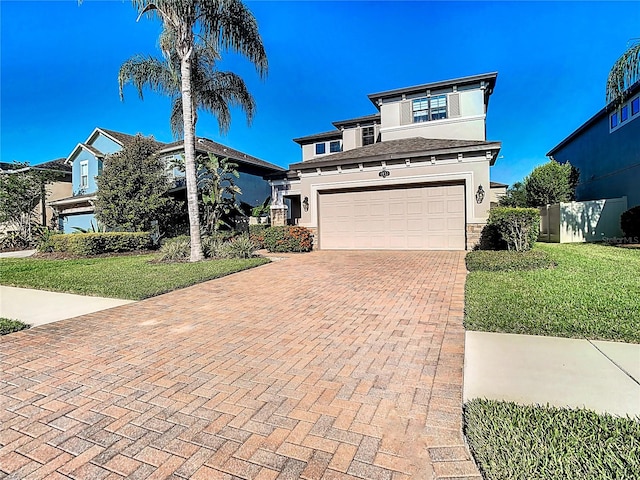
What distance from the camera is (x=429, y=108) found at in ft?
53.4

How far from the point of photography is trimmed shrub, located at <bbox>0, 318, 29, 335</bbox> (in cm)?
458

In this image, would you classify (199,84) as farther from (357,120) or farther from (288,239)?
(357,120)

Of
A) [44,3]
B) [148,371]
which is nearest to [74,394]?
[148,371]

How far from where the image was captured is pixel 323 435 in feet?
7.40

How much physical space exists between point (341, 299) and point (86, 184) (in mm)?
23608

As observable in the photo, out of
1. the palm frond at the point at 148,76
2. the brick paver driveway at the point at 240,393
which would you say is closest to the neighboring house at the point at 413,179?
the palm frond at the point at 148,76

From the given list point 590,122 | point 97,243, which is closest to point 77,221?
point 97,243

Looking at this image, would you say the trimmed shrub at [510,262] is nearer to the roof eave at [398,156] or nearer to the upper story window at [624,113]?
the roof eave at [398,156]

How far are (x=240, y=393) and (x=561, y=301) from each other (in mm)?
4803

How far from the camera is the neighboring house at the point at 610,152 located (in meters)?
15.3

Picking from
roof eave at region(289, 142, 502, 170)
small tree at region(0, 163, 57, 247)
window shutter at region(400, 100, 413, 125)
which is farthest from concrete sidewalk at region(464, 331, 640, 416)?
small tree at region(0, 163, 57, 247)

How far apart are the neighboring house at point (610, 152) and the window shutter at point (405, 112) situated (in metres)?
8.27

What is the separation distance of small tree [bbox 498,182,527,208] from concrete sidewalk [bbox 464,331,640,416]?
A: 1675 cm

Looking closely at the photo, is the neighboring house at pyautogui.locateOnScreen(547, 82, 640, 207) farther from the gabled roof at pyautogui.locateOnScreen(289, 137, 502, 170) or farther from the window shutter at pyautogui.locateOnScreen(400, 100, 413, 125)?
the window shutter at pyautogui.locateOnScreen(400, 100, 413, 125)
